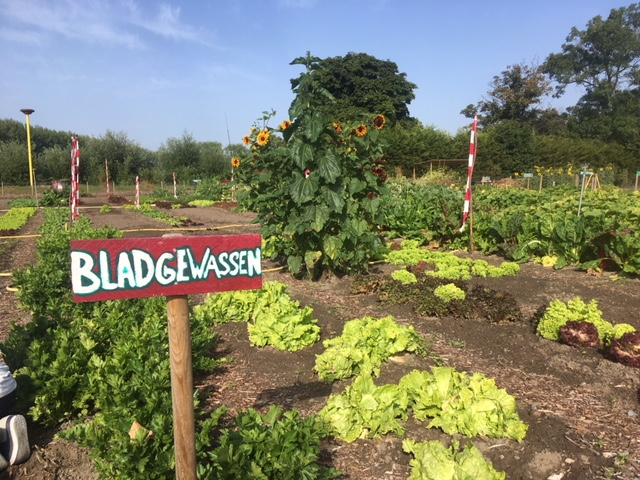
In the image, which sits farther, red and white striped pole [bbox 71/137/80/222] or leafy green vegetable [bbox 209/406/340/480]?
red and white striped pole [bbox 71/137/80/222]

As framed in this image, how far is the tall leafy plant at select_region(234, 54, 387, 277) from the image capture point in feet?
17.7

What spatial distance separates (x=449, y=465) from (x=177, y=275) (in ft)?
5.15

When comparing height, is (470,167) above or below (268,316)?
above

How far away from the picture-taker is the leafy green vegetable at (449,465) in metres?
2.25

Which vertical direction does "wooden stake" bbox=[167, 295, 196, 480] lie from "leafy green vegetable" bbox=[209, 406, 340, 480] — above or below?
above

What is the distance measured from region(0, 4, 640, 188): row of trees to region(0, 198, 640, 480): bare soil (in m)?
23.6

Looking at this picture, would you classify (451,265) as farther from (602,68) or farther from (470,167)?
(602,68)

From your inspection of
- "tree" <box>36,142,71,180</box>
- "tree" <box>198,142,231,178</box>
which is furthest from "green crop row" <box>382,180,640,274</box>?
"tree" <box>36,142,71,180</box>

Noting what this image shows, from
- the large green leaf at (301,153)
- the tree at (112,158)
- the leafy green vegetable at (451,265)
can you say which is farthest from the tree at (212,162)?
the large green leaf at (301,153)

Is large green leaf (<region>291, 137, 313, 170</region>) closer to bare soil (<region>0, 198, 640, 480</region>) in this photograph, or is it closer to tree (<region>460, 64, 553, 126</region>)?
bare soil (<region>0, 198, 640, 480</region>)

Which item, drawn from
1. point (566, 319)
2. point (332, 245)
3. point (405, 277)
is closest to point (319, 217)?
point (332, 245)

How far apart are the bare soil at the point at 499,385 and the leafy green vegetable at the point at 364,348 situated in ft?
0.33

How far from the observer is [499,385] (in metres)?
3.37

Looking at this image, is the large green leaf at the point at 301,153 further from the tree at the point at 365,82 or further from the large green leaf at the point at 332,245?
the tree at the point at 365,82
